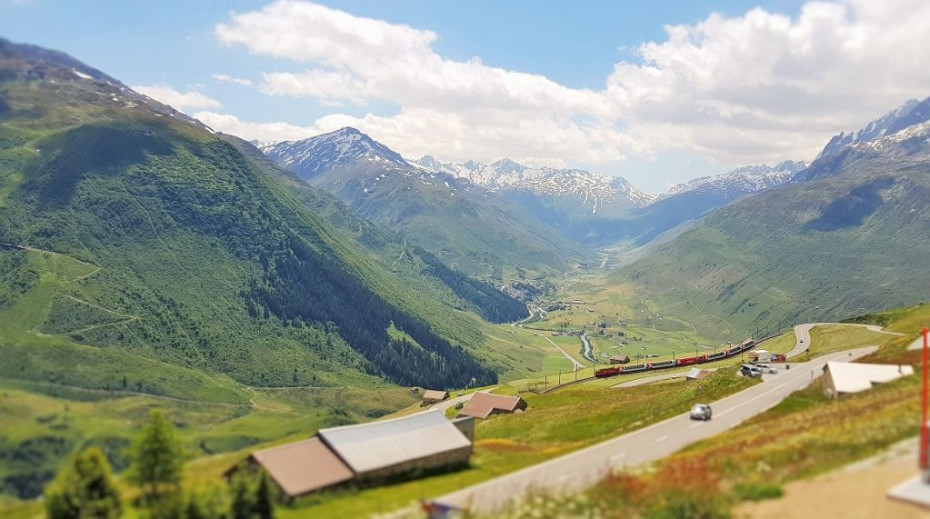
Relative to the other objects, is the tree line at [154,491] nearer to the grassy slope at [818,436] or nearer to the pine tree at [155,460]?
the pine tree at [155,460]

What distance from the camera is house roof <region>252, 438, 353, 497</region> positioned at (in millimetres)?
47906

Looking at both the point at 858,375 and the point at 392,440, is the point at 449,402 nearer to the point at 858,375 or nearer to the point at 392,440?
the point at 858,375

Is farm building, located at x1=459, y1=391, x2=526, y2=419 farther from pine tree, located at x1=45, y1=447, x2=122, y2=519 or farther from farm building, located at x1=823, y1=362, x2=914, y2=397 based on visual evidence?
pine tree, located at x1=45, y1=447, x2=122, y2=519

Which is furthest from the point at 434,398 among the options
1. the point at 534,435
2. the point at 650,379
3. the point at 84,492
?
the point at 84,492

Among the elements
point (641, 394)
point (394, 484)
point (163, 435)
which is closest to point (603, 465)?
point (394, 484)

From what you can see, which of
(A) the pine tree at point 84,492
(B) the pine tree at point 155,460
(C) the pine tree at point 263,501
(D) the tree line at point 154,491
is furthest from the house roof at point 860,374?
(A) the pine tree at point 84,492

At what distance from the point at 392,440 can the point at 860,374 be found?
194ft

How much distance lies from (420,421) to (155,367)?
15590 cm

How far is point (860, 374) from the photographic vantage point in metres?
77.2

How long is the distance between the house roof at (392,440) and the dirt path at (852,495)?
29.8 meters

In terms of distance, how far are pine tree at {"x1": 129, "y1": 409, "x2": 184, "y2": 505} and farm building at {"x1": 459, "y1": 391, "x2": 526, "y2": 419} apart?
93.4m

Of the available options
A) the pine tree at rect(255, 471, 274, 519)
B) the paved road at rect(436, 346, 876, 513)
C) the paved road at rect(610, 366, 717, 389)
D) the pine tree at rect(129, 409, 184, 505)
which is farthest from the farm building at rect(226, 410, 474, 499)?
the paved road at rect(610, 366, 717, 389)

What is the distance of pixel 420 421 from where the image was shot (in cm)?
6519

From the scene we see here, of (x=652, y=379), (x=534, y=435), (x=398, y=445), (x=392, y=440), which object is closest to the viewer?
(x=398, y=445)
